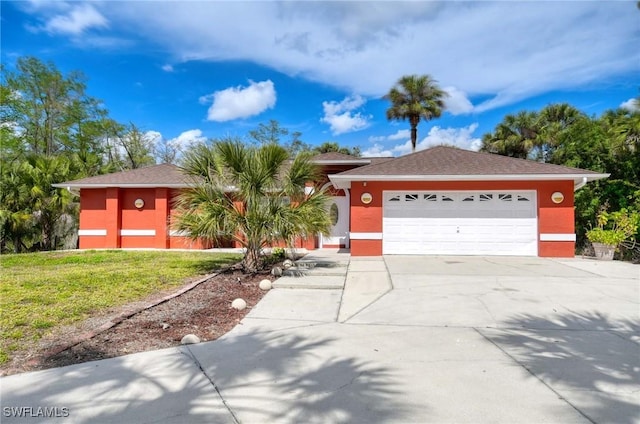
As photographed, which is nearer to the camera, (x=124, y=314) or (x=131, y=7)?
(x=124, y=314)

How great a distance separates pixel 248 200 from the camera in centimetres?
848

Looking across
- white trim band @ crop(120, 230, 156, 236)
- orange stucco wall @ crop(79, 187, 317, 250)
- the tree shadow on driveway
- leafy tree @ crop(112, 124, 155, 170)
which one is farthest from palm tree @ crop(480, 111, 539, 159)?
leafy tree @ crop(112, 124, 155, 170)

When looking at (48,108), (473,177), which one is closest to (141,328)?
(473,177)

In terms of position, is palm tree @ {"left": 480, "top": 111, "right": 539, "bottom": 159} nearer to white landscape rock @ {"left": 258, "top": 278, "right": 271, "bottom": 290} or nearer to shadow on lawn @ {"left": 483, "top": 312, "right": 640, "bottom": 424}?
shadow on lawn @ {"left": 483, "top": 312, "right": 640, "bottom": 424}

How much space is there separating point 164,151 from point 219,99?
35.5 feet

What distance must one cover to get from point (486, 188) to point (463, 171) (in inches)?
39.1

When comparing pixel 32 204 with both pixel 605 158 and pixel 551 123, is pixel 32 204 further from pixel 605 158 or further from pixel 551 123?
pixel 551 123

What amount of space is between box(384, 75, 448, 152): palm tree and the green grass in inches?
783

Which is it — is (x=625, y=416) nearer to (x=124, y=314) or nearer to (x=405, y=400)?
(x=405, y=400)

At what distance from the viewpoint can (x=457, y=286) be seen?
24.5 feet

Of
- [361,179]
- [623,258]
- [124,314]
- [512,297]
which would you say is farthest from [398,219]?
[124,314]

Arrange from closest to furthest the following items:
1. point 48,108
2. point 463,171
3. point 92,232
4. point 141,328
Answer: point 141,328 < point 463,171 < point 92,232 < point 48,108

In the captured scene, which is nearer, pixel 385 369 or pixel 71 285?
pixel 385 369

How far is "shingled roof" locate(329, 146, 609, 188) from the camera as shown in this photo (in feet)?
38.7
